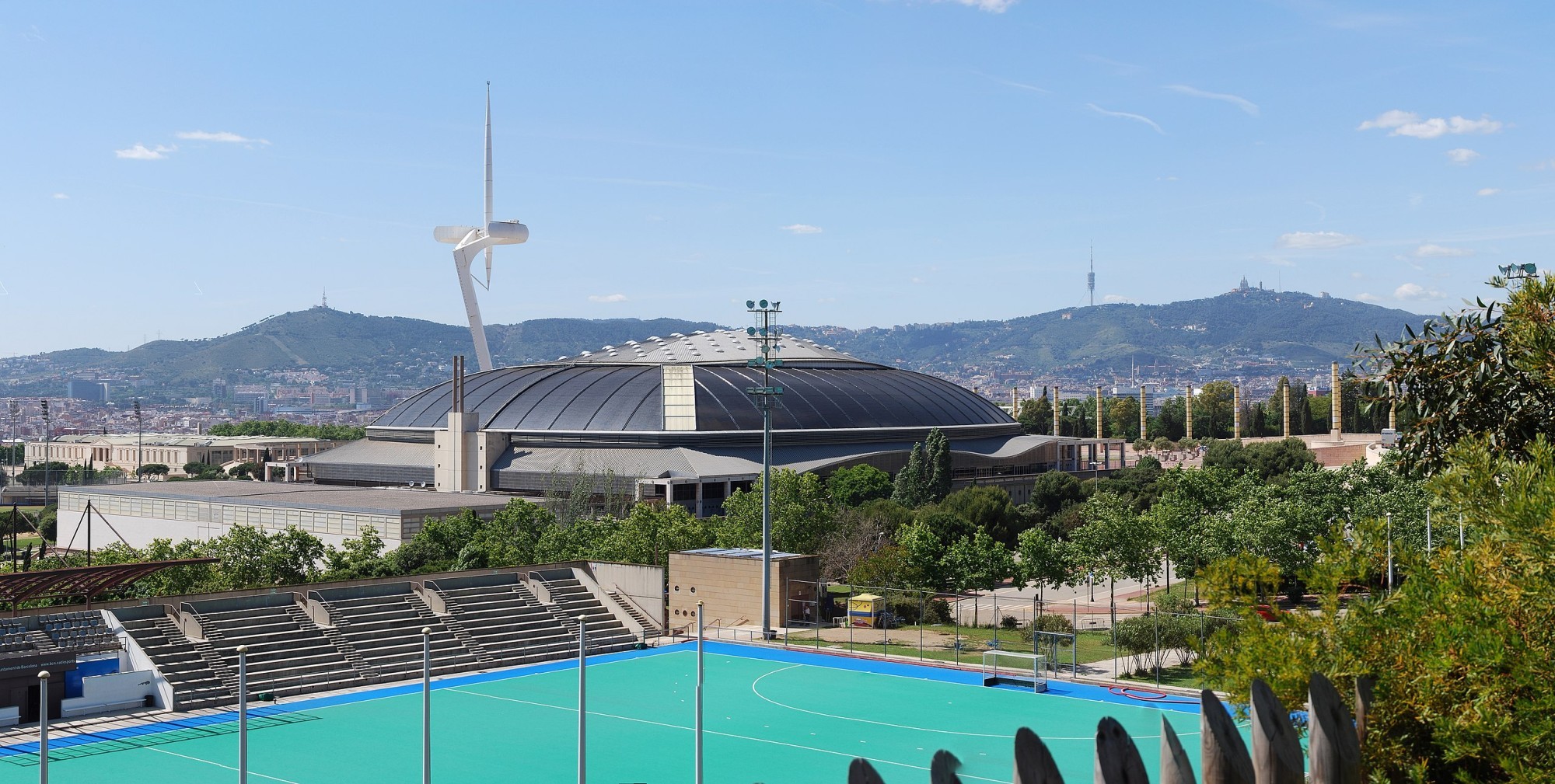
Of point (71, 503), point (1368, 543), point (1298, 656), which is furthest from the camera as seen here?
point (71, 503)

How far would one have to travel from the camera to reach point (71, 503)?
88625 mm

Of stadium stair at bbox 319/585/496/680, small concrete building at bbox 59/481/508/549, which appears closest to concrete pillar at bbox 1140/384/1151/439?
small concrete building at bbox 59/481/508/549

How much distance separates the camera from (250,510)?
77812mm

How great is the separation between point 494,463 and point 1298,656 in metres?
85.3

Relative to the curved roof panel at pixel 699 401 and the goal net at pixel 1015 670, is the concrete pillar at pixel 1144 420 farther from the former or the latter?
the goal net at pixel 1015 670

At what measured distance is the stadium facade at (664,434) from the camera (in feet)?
294

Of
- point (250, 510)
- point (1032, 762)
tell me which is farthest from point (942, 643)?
point (250, 510)

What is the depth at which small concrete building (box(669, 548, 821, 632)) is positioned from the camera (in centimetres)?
4975

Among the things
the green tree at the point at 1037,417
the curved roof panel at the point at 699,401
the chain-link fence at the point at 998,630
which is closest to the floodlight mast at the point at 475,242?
the curved roof panel at the point at 699,401

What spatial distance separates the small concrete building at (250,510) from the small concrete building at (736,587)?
22734 mm

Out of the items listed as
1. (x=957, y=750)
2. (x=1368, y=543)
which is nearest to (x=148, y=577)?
(x=957, y=750)

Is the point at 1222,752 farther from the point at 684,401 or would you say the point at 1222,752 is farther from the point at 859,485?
the point at 684,401

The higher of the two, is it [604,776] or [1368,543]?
[1368,543]

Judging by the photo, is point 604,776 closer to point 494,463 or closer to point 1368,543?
point 1368,543
